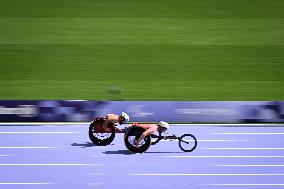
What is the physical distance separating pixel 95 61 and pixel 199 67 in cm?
558

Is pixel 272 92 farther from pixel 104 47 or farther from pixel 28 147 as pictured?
pixel 28 147

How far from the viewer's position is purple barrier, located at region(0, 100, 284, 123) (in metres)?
18.7

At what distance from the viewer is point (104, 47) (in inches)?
1191

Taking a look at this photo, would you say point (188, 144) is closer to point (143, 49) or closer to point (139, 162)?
point (139, 162)

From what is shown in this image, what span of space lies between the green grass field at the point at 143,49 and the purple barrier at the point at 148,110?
7027 millimetres

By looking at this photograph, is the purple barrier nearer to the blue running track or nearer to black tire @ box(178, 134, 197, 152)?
the blue running track

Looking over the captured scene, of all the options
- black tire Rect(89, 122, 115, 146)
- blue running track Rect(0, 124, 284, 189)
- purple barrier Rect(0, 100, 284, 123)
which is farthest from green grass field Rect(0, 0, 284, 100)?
black tire Rect(89, 122, 115, 146)

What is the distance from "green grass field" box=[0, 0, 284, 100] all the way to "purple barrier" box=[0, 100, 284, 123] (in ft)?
23.1

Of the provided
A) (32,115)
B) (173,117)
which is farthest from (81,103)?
(173,117)

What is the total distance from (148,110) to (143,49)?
11.7 metres

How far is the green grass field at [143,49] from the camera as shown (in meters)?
26.9

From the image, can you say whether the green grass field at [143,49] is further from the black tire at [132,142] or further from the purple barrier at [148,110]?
the black tire at [132,142]

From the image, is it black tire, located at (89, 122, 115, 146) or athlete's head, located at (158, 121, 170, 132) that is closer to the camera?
athlete's head, located at (158, 121, 170, 132)

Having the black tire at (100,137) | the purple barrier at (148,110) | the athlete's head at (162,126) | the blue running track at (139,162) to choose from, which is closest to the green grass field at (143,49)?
the purple barrier at (148,110)
